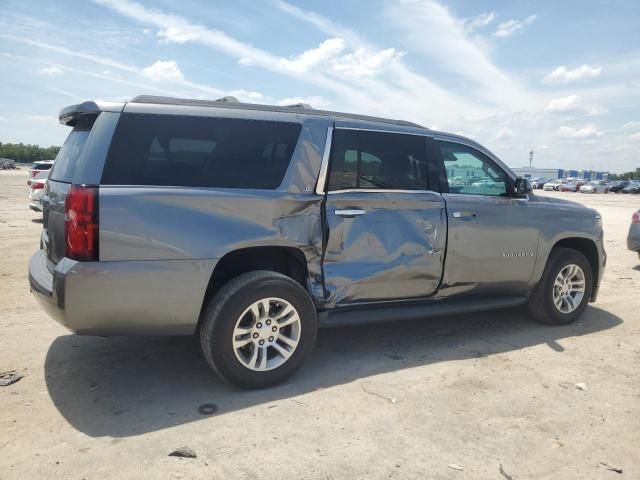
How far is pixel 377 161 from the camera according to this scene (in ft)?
13.6

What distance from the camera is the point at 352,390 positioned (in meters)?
3.58

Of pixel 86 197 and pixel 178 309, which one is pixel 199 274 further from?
pixel 86 197

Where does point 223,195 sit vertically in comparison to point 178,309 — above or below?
above

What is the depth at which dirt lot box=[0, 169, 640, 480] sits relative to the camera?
267 centimetres

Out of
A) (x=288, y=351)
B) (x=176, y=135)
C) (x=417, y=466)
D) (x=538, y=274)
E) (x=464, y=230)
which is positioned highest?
(x=176, y=135)

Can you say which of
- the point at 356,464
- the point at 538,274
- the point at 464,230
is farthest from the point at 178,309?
the point at 538,274

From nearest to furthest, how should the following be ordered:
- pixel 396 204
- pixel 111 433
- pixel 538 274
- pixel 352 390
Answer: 1. pixel 111 433
2. pixel 352 390
3. pixel 396 204
4. pixel 538 274

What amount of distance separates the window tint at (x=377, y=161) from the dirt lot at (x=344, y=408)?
4.79ft

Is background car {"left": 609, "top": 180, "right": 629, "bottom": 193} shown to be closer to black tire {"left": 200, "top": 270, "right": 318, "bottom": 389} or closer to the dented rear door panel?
the dented rear door panel

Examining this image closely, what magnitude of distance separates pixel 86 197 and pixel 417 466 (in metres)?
2.43

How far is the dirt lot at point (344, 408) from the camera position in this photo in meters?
2.67

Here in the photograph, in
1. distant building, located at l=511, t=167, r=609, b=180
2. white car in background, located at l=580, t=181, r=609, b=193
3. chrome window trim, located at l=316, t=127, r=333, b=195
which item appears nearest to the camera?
chrome window trim, located at l=316, t=127, r=333, b=195

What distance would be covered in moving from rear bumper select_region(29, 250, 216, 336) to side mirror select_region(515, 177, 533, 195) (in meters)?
3.10

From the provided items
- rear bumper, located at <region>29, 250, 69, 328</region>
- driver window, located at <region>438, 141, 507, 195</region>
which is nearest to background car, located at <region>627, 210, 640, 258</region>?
driver window, located at <region>438, 141, 507, 195</region>
